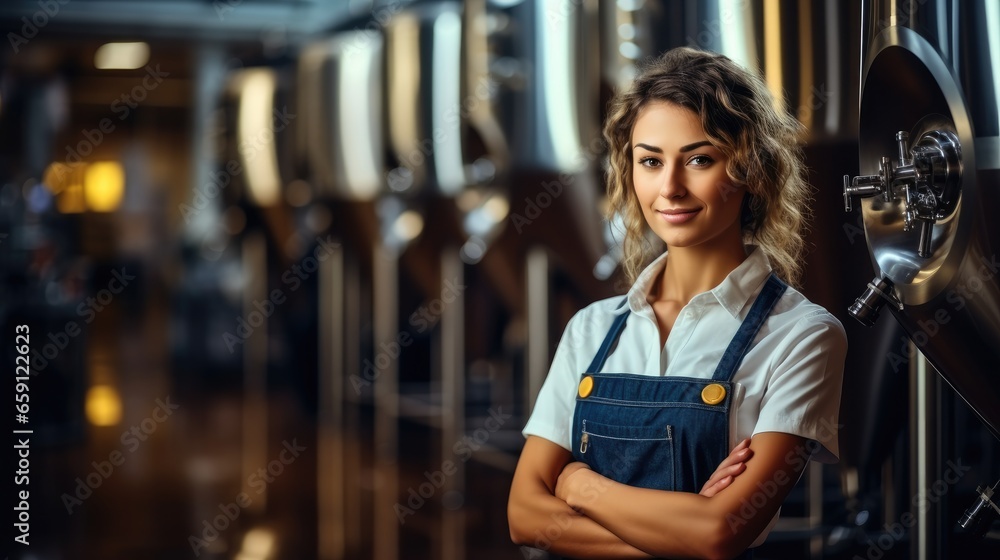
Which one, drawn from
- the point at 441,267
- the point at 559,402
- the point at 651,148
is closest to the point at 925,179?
the point at 651,148

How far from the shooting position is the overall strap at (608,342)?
1.29 metres

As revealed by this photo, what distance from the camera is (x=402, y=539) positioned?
119 inches

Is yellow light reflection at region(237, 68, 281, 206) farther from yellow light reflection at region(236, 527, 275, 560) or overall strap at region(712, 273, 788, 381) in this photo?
overall strap at region(712, 273, 788, 381)

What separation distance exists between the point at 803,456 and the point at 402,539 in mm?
2061

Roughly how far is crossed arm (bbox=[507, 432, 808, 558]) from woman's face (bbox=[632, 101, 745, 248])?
0.82 feet

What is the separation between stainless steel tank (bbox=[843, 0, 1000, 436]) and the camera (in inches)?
39.3

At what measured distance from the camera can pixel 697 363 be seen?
3.92 feet

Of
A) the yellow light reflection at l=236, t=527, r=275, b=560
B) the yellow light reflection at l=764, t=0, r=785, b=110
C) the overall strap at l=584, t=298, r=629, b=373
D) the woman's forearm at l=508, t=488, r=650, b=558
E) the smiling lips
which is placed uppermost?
the yellow light reflection at l=764, t=0, r=785, b=110

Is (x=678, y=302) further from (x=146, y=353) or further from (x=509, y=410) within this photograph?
(x=146, y=353)

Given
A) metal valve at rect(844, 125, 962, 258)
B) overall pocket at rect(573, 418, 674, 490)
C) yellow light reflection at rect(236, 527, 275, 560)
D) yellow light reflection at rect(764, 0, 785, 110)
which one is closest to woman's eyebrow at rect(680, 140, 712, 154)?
metal valve at rect(844, 125, 962, 258)

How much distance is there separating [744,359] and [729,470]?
130 mm

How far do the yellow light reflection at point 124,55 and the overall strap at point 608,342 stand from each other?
7.96m

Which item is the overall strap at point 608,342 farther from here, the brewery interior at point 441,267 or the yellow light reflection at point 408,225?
the yellow light reflection at point 408,225

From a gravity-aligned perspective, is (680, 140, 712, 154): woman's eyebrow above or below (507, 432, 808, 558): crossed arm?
above
